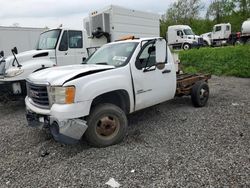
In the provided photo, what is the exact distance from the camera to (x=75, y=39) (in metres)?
8.90

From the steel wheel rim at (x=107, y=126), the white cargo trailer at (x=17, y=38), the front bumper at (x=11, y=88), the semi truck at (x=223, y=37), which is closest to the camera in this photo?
the steel wheel rim at (x=107, y=126)

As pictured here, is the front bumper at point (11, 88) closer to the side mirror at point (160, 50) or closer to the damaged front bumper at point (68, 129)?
the damaged front bumper at point (68, 129)

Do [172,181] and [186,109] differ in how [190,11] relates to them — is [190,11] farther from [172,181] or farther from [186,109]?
[172,181]

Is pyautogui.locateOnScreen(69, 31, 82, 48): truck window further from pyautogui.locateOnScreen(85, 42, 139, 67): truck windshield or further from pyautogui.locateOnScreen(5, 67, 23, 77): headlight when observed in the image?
pyautogui.locateOnScreen(85, 42, 139, 67): truck windshield

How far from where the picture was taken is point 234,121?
5.57 m


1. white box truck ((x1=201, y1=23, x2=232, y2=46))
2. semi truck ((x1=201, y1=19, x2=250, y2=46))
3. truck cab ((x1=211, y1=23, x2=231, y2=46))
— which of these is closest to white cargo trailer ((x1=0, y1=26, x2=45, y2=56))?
semi truck ((x1=201, y1=19, x2=250, y2=46))

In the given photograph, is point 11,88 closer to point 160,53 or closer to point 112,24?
point 160,53

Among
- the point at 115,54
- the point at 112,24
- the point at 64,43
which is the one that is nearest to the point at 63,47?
the point at 64,43

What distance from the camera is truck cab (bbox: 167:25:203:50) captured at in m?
26.6

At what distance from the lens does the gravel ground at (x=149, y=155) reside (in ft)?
11.4

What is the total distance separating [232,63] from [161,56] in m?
8.02

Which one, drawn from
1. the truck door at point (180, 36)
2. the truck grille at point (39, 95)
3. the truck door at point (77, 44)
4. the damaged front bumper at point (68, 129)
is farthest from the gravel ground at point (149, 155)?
the truck door at point (180, 36)

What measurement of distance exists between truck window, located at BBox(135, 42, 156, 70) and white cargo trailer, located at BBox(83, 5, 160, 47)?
495 centimetres

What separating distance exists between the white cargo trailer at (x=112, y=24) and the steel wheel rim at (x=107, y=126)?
591 cm
